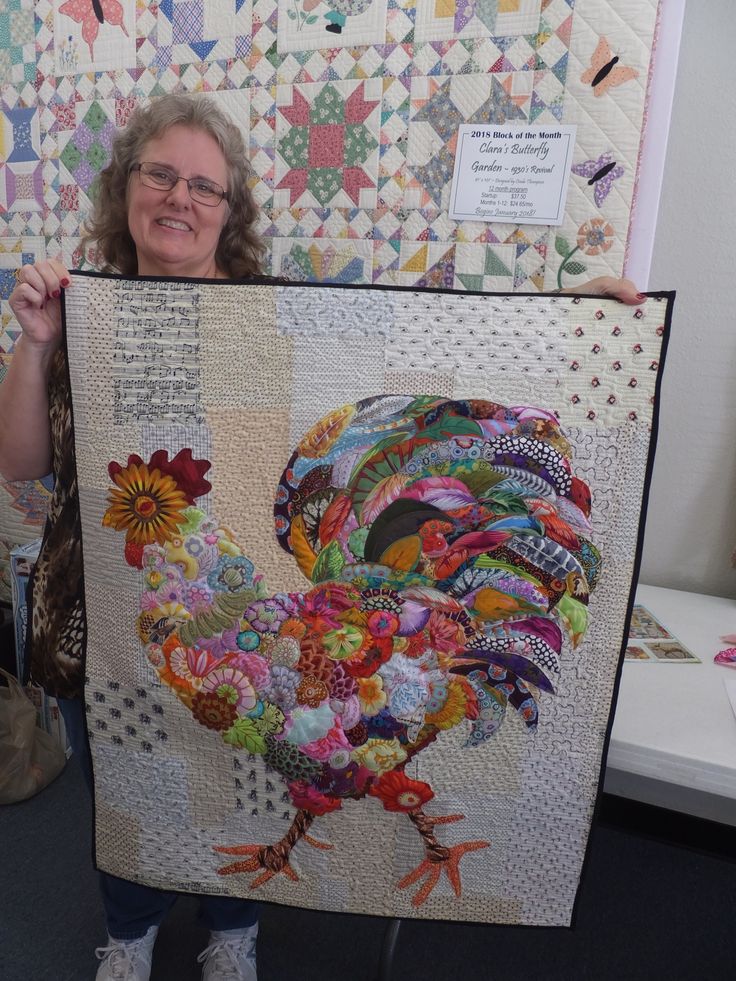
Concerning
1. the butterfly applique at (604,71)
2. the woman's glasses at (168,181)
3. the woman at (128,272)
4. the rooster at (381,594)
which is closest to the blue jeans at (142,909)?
the woman at (128,272)

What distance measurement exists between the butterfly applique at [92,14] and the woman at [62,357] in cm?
69

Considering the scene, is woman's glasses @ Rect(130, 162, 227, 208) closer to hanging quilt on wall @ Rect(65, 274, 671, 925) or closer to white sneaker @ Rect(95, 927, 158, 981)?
hanging quilt on wall @ Rect(65, 274, 671, 925)

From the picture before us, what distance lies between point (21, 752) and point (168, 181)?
1.48 metres

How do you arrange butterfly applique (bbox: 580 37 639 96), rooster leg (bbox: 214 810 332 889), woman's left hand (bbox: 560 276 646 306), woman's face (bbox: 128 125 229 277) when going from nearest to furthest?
woman's left hand (bbox: 560 276 646 306), rooster leg (bbox: 214 810 332 889), woman's face (bbox: 128 125 229 277), butterfly applique (bbox: 580 37 639 96)

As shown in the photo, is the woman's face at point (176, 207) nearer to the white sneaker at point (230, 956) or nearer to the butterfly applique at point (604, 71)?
the butterfly applique at point (604, 71)

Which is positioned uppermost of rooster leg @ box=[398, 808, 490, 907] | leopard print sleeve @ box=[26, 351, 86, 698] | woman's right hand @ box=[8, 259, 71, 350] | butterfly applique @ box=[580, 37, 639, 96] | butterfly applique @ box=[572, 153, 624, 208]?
butterfly applique @ box=[580, 37, 639, 96]

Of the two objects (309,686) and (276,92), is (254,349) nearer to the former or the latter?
(309,686)

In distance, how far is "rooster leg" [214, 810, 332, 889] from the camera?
1.02 metres

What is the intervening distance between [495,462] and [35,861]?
1.50 m

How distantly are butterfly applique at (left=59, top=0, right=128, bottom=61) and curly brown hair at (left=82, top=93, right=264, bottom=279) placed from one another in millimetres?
607

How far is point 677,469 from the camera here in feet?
5.47

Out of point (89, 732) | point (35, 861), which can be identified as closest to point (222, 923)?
point (89, 732)

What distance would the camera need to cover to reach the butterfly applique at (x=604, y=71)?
1349mm

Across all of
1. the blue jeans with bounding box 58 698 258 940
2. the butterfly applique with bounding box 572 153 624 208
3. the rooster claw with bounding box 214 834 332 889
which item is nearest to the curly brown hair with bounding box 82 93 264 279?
the butterfly applique with bounding box 572 153 624 208
